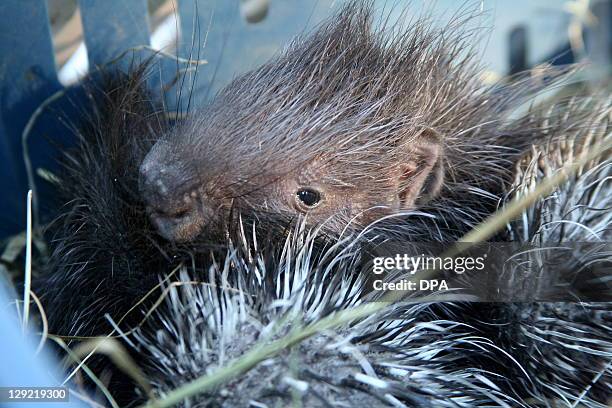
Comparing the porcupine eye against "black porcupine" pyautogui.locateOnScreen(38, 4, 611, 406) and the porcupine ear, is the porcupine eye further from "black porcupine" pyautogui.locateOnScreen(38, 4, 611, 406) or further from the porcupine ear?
the porcupine ear

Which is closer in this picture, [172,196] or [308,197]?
[172,196]

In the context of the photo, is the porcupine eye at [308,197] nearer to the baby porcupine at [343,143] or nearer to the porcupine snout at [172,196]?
the baby porcupine at [343,143]

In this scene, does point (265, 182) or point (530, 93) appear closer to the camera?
point (265, 182)

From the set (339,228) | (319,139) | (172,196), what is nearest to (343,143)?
(319,139)

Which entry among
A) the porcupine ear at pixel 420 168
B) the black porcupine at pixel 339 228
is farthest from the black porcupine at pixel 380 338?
the porcupine ear at pixel 420 168

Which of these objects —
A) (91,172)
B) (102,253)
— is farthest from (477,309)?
(91,172)

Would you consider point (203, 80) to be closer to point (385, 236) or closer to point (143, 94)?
point (143, 94)

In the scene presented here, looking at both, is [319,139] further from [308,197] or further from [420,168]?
[420,168]
